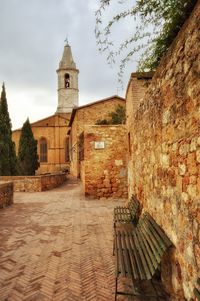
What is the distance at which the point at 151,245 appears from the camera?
3.41 m

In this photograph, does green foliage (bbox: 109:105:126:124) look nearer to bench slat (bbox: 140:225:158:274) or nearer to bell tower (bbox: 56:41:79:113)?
bench slat (bbox: 140:225:158:274)

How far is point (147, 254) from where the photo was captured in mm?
3391

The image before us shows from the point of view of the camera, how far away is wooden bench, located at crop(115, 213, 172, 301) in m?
3.05

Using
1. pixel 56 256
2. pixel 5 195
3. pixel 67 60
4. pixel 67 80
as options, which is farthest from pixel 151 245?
pixel 67 60

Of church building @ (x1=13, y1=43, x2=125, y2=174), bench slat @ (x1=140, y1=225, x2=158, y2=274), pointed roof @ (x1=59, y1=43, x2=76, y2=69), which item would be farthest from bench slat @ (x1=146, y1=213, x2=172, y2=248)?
pointed roof @ (x1=59, y1=43, x2=76, y2=69)

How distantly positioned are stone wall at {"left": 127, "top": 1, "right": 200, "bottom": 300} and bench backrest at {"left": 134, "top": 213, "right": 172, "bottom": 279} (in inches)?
4.5

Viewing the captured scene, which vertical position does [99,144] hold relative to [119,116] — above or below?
below

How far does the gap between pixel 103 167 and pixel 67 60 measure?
33.8m

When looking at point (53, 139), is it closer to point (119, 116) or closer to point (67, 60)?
point (67, 60)

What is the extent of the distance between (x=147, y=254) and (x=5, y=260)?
2.75m

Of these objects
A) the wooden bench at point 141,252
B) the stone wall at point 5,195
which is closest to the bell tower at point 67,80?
the stone wall at point 5,195

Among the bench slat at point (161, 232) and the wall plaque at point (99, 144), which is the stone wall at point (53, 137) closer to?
the wall plaque at point (99, 144)

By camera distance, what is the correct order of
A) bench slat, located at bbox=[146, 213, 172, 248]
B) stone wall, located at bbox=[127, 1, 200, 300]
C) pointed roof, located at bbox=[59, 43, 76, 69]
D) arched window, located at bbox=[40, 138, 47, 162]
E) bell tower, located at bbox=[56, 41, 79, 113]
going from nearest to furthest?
stone wall, located at bbox=[127, 1, 200, 300]
bench slat, located at bbox=[146, 213, 172, 248]
arched window, located at bbox=[40, 138, 47, 162]
pointed roof, located at bbox=[59, 43, 76, 69]
bell tower, located at bbox=[56, 41, 79, 113]

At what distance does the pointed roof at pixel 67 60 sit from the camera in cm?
4138
